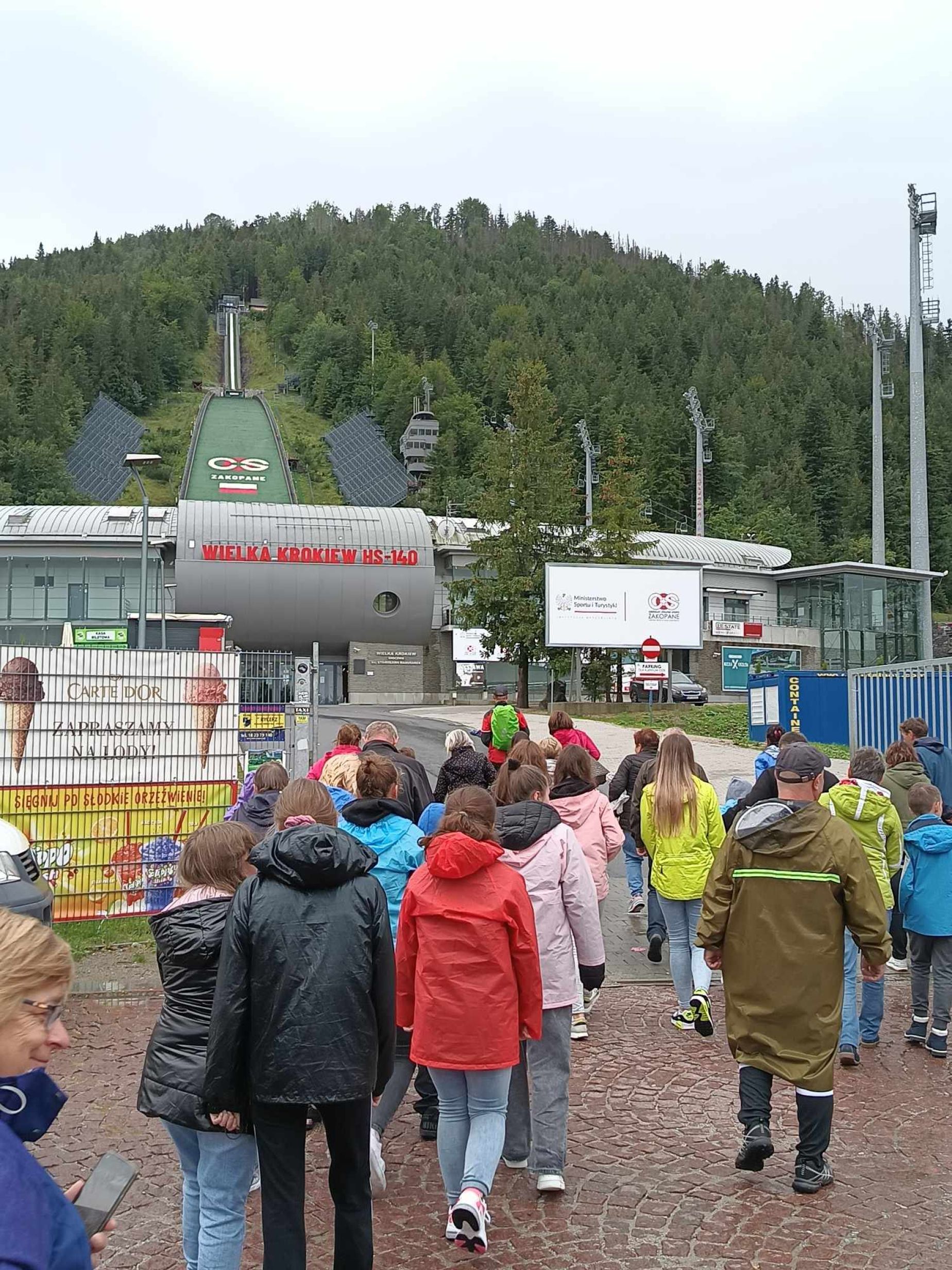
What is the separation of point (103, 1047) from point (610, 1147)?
3.16m

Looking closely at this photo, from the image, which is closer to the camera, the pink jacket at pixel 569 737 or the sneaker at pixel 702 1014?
the sneaker at pixel 702 1014

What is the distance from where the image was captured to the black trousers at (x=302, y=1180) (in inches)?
145

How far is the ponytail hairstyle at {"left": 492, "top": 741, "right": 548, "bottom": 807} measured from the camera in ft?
18.8

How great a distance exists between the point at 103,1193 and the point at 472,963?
8.10 ft

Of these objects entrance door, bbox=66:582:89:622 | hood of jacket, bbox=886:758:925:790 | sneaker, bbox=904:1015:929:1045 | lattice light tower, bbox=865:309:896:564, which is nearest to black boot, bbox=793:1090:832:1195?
sneaker, bbox=904:1015:929:1045

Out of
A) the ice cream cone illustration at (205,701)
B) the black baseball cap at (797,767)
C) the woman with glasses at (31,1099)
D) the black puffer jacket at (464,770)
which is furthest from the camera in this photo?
the ice cream cone illustration at (205,701)

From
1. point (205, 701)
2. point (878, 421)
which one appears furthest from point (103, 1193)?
point (878, 421)

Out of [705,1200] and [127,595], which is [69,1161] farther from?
[127,595]

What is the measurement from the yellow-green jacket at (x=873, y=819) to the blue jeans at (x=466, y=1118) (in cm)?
307

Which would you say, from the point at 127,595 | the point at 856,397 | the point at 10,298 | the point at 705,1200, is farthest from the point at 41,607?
the point at 10,298

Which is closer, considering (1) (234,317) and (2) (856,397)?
(2) (856,397)

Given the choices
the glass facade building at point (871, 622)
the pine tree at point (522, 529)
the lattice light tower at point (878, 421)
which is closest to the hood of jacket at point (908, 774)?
the pine tree at point (522, 529)

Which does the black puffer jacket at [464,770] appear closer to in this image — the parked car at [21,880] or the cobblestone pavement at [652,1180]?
the cobblestone pavement at [652,1180]

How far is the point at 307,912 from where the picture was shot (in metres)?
3.71
